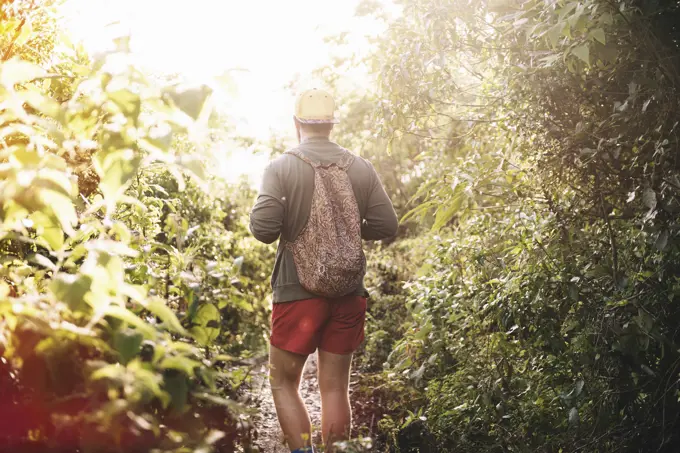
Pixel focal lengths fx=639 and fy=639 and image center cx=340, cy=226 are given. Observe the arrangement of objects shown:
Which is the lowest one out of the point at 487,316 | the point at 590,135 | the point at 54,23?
the point at 487,316

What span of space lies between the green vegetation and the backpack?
447 mm

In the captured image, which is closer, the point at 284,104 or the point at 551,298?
the point at 551,298

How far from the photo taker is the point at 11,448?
1293 mm

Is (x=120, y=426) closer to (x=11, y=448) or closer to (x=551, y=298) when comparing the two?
(x=11, y=448)

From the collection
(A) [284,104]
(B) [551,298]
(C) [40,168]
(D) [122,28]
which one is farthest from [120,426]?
(A) [284,104]

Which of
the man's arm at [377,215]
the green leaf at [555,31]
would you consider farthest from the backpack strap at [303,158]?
the green leaf at [555,31]

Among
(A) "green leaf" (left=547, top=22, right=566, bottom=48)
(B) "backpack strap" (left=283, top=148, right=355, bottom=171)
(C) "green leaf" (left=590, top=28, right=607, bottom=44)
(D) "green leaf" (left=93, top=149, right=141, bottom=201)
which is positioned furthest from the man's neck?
(D) "green leaf" (left=93, top=149, right=141, bottom=201)

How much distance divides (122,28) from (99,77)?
0.12m

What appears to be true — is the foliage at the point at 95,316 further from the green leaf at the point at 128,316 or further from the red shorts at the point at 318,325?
the red shorts at the point at 318,325

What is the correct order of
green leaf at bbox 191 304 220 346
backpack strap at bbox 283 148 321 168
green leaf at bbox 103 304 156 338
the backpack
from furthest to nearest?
backpack strap at bbox 283 148 321 168 < the backpack < green leaf at bbox 191 304 220 346 < green leaf at bbox 103 304 156 338

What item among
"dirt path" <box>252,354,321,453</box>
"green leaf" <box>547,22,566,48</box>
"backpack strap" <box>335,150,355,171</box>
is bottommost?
"dirt path" <box>252,354,321,453</box>

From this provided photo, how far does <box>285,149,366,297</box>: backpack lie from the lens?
3055mm

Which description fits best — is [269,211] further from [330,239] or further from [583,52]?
[583,52]

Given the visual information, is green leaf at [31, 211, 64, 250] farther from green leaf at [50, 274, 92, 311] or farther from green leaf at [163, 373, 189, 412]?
green leaf at [163, 373, 189, 412]
